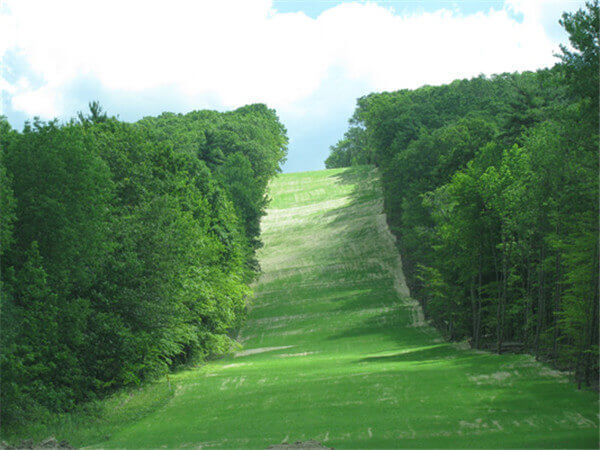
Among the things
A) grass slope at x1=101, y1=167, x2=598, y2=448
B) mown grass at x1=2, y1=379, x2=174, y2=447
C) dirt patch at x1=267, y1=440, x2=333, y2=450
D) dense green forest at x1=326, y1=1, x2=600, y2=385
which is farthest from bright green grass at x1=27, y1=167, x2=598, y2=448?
dense green forest at x1=326, y1=1, x2=600, y2=385

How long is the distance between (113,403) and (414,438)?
16.4 metres

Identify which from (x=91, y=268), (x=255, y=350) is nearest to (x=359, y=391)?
(x=91, y=268)

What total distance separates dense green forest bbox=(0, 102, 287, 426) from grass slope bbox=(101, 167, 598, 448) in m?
3.75

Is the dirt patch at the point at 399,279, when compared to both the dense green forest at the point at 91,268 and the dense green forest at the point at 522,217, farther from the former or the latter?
the dense green forest at the point at 91,268

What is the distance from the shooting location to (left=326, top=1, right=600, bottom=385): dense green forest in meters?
24.2

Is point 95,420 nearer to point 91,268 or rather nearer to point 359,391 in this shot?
point 91,268

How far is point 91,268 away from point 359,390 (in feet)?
47.0

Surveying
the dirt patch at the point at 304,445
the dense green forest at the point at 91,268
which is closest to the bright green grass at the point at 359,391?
the dirt patch at the point at 304,445

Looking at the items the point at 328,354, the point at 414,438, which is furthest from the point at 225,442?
the point at 328,354

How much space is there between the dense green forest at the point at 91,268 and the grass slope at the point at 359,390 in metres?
3.75

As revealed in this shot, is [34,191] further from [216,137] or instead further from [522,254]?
[216,137]

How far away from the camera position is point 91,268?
31.2m

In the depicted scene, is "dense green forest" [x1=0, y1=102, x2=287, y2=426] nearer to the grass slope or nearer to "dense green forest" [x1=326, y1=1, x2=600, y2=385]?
the grass slope

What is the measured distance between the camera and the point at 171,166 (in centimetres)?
4819
